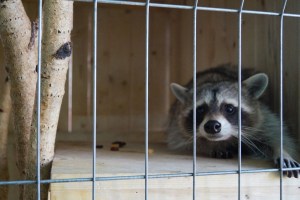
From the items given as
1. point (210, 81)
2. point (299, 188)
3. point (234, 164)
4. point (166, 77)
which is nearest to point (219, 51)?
point (210, 81)

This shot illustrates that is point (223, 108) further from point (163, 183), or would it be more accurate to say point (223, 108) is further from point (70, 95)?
point (70, 95)

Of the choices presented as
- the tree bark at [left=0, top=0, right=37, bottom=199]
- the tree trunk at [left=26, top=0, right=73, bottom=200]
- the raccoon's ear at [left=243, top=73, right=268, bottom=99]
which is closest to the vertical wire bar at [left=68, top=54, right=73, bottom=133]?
the raccoon's ear at [left=243, top=73, right=268, bottom=99]

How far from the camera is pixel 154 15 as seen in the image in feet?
15.5

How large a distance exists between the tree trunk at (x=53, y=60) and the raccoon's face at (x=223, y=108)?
94 cm

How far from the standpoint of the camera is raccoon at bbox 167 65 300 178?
266cm

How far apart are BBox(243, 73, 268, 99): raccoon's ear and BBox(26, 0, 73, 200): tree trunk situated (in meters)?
1.29

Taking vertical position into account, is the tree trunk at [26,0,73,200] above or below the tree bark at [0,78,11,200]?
above

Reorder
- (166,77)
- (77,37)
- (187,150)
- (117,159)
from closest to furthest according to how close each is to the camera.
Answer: (117,159) → (187,150) → (77,37) → (166,77)

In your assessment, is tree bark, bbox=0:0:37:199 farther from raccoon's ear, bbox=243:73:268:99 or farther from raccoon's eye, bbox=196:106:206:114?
raccoon's ear, bbox=243:73:268:99

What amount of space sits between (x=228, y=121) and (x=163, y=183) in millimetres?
885

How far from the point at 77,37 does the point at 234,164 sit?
247cm

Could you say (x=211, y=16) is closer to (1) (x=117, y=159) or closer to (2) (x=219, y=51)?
(2) (x=219, y=51)

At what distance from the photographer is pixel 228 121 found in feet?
8.99

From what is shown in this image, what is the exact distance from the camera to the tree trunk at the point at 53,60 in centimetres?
195
